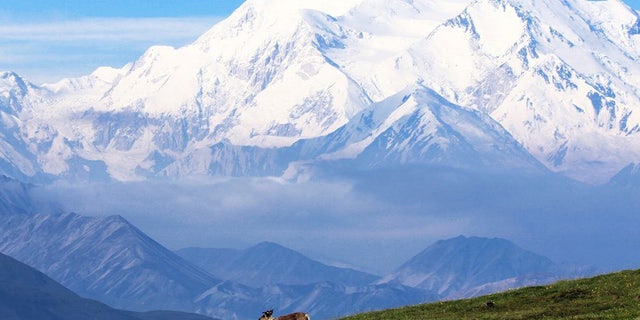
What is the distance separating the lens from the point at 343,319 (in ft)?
333

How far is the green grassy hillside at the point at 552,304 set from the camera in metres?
90.2

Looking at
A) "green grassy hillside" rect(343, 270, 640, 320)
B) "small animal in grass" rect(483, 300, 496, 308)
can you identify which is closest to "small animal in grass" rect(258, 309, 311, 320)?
"green grassy hillside" rect(343, 270, 640, 320)

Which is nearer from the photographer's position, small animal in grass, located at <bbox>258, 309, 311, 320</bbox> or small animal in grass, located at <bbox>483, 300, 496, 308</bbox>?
small animal in grass, located at <bbox>258, 309, 311, 320</bbox>

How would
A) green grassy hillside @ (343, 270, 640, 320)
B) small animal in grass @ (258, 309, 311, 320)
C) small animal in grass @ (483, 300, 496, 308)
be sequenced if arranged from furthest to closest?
small animal in grass @ (483, 300, 496, 308) → small animal in grass @ (258, 309, 311, 320) → green grassy hillside @ (343, 270, 640, 320)

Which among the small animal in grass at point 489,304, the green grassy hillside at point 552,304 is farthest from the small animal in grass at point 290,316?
the small animal in grass at point 489,304

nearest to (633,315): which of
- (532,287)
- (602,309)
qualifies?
(602,309)

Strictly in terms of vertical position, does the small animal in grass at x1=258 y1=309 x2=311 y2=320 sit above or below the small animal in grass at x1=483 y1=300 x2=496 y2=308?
above

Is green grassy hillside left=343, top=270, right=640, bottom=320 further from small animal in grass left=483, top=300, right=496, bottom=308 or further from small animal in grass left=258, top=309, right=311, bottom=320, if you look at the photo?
small animal in grass left=258, top=309, right=311, bottom=320

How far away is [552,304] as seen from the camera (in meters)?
95.3

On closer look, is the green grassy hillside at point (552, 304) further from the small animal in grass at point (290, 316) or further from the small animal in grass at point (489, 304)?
the small animal in grass at point (290, 316)

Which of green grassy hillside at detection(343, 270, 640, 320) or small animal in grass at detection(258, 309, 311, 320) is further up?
small animal in grass at detection(258, 309, 311, 320)

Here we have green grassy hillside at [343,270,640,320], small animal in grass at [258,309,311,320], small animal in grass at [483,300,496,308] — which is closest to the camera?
green grassy hillside at [343,270,640,320]

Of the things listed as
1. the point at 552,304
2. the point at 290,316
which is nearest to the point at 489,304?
the point at 552,304

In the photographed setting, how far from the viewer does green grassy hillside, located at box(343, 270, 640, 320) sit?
9019cm
